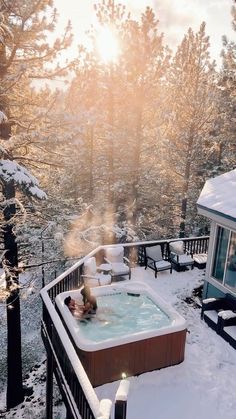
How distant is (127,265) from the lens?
10867 millimetres

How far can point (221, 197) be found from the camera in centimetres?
885

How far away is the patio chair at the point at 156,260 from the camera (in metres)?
10.8

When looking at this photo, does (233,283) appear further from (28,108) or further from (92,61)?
(92,61)

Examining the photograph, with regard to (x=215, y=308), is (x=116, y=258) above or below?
above

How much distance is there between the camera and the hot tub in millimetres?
6051

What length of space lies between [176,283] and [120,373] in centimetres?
466

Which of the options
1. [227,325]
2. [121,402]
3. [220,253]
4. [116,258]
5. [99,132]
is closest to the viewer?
[121,402]

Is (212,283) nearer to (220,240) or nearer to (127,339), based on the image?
(220,240)

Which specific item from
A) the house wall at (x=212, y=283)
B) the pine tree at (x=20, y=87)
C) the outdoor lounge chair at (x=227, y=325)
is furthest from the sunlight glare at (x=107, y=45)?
the outdoor lounge chair at (x=227, y=325)

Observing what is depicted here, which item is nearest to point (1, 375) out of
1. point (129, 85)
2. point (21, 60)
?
point (21, 60)

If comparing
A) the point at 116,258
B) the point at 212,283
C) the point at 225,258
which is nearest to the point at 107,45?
the point at 116,258

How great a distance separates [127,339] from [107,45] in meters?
11.9

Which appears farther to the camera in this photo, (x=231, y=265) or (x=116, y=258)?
(x=116, y=258)

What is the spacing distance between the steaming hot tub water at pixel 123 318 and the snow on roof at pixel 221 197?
2.78m
